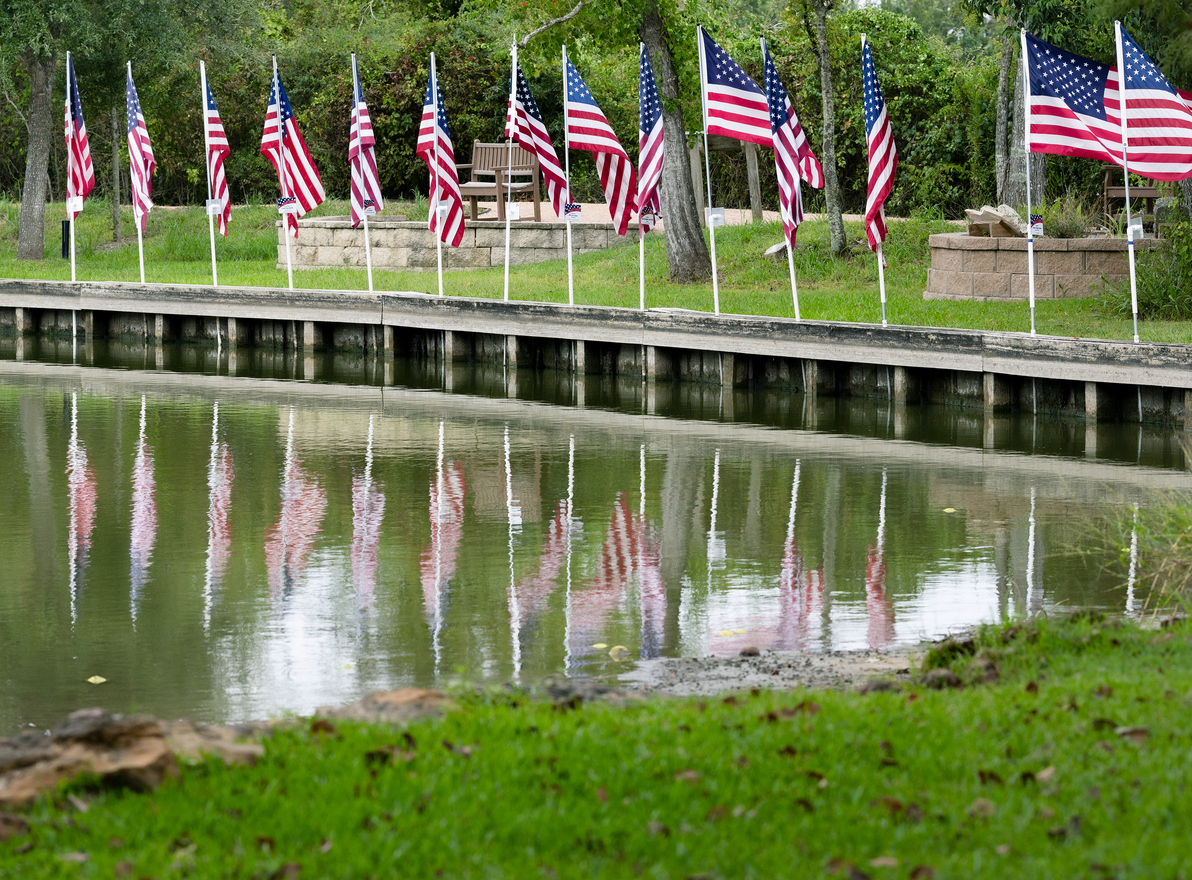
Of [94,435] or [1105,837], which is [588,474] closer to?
[94,435]

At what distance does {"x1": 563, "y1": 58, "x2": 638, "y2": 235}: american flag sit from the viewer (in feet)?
72.7

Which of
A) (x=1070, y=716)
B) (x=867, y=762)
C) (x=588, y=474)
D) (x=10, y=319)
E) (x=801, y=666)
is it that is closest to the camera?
(x=867, y=762)

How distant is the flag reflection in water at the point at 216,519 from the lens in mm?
11797

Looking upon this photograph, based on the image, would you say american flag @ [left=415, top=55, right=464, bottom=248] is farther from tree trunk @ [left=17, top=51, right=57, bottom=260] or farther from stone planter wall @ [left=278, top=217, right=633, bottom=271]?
tree trunk @ [left=17, top=51, right=57, bottom=260]

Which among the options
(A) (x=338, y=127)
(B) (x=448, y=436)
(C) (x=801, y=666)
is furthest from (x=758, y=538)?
(A) (x=338, y=127)

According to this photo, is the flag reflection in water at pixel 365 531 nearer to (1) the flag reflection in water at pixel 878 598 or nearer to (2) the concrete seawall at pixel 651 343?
(1) the flag reflection in water at pixel 878 598

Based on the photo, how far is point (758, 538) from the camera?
1389 centimetres

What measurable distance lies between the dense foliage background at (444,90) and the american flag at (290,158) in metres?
4.55

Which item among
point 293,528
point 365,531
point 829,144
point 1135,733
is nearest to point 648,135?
point 829,144

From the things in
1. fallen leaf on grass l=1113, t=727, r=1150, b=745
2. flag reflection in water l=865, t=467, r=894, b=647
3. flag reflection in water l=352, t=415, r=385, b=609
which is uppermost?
fallen leaf on grass l=1113, t=727, r=1150, b=745

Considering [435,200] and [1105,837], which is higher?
[435,200]

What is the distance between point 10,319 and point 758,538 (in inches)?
905

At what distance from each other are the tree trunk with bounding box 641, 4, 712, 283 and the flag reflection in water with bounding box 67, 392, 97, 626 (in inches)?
464

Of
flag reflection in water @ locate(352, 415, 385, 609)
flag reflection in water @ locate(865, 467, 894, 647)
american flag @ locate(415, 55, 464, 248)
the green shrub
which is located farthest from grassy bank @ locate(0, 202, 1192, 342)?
flag reflection in water @ locate(352, 415, 385, 609)
